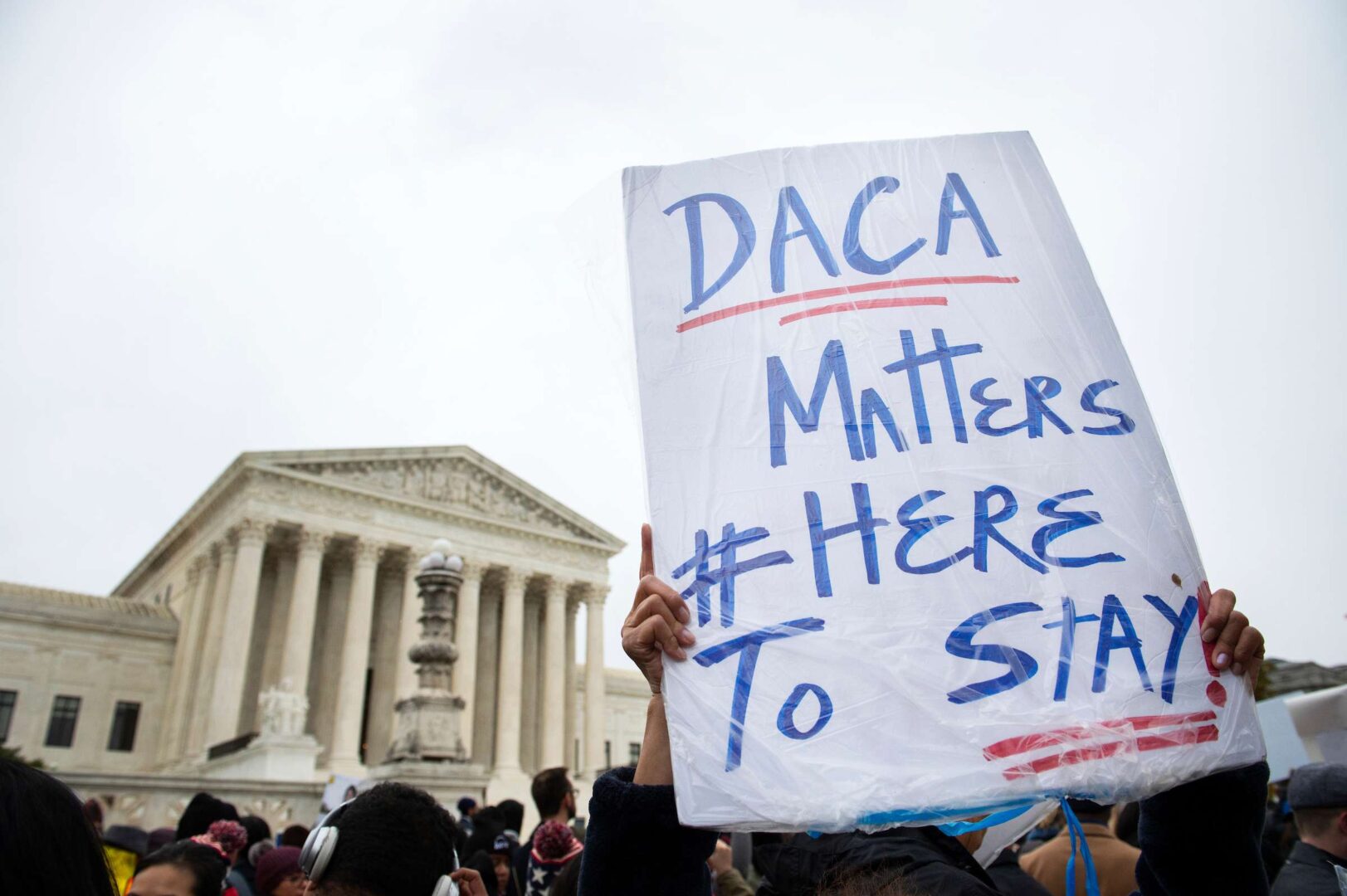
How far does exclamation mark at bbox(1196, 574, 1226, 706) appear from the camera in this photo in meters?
1.80

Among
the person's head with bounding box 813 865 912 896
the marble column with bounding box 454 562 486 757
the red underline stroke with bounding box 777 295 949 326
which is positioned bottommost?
the person's head with bounding box 813 865 912 896

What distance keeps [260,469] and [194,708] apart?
879cm

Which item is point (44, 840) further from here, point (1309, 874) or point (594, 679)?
point (594, 679)

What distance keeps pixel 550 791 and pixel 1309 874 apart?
3756 mm

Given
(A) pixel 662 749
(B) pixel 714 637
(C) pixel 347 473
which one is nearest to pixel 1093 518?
(B) pixel 714 637

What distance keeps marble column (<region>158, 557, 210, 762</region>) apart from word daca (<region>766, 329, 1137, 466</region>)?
38.2 metres

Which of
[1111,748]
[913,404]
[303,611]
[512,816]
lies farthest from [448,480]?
[1111,748]

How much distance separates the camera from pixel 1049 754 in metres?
1.67

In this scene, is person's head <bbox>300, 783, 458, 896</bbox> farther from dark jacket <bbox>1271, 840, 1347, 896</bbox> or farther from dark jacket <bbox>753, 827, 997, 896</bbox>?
dark jacket <bbox>1271, 840, 1347, 896</bbox>

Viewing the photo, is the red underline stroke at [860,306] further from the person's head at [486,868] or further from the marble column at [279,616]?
the marble column at [279,616]

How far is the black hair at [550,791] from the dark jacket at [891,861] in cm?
325

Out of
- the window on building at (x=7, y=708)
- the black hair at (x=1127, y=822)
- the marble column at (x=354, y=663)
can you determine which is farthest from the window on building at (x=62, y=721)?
the black hair at (x=1127, y=822)

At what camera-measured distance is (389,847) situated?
2256mm

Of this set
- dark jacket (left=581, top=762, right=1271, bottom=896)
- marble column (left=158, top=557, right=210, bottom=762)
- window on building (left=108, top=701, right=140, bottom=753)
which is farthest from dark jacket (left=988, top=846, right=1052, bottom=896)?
window on building (left=108, top=701, right=140, bottom=753)
